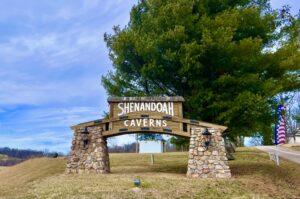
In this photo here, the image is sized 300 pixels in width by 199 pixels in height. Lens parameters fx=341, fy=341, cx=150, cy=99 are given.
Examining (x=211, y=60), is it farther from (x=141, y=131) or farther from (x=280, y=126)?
(x=280, y=126)

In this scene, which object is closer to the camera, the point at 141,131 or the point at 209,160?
the point at 209,160

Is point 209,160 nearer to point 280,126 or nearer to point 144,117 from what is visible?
point 144,117

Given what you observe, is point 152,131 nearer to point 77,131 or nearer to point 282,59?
point 77,131

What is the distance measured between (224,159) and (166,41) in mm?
5499

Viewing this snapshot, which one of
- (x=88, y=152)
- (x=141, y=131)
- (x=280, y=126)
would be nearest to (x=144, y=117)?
(x=141, y=131)

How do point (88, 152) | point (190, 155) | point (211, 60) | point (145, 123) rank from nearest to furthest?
point (190, 155) → point (145, 123) → point (88, 152) → point (211, 60)

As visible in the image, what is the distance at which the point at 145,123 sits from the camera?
14.0 metres

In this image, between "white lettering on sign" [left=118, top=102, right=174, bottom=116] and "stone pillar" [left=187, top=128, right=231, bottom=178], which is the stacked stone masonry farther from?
"white lettering on sign" [left=118, top=102, right=174, bottom=116]

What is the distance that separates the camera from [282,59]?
1584cm

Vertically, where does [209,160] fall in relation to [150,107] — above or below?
below

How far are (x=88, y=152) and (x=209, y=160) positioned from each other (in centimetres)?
495

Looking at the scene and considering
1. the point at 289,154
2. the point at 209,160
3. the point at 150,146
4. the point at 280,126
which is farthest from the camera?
the point at 289,154

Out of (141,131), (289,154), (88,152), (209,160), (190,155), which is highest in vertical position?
(141,131)

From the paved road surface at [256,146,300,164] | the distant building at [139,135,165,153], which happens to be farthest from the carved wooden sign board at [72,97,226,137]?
the paved road surface at [256,146,300,164]
